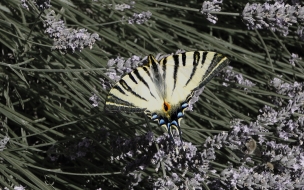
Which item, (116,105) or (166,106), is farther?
(166,106)

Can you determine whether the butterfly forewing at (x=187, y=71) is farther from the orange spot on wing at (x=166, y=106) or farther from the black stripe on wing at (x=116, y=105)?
the black stripe on wing at (x=116, y=105)

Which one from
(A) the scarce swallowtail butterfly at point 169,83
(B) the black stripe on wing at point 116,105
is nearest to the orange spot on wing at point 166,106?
(A) the scarce swallowtail butterfly at point 169,83

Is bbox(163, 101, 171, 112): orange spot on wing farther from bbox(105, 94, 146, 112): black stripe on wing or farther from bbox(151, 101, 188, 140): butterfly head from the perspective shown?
bbox(105, 94, 146, 112): black stripe on wing

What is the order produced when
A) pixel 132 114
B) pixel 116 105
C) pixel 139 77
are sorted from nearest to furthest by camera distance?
pixel 116 105, pixel 139 77, pixel 132 114

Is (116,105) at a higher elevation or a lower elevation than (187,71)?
lower

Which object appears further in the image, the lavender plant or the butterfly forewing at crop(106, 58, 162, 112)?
the lavender plant

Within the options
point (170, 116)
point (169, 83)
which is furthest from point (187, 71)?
point (170, 116)

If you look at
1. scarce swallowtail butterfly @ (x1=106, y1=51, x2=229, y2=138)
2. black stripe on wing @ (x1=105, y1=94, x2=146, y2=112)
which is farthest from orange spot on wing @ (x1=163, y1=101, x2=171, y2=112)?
black stripe on wing @ (x1=105, y1=94, x2=146, y2=112)

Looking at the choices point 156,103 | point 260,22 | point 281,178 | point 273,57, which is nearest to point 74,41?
point 156,103

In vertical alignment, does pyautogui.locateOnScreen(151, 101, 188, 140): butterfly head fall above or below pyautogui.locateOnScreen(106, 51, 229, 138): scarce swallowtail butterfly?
below

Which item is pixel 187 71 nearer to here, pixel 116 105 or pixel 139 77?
pixel 139 77
